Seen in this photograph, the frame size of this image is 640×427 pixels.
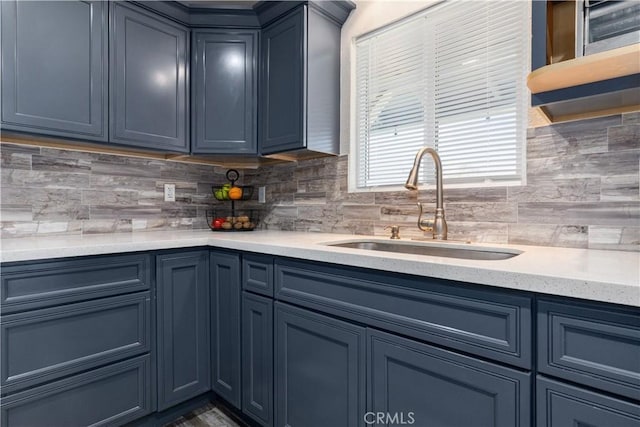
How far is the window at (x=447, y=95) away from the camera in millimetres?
1552

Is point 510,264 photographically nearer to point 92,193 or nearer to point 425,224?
point 425,224

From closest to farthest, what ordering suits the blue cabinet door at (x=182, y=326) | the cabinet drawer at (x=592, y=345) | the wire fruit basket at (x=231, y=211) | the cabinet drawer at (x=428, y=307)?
1. the cabinet drawer at (x=592, y=345)
2. the cabinet drawer at (x=428, y=307)
3. the blue cabinet door at (x=182, y=326)
4. the wire fruit basket at (x=231, y=211)

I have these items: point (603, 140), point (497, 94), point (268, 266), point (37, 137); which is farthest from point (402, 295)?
point (37, 137)

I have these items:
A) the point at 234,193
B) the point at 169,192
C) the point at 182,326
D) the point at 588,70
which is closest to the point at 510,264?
the point at 588,70

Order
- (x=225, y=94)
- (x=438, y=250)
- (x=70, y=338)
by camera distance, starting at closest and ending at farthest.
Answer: (x=70, y=338)
(x=438, y=250)
(x=225, y=94)

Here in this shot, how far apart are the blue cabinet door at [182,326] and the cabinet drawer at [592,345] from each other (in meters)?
1.57

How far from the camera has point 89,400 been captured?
1.54 meters

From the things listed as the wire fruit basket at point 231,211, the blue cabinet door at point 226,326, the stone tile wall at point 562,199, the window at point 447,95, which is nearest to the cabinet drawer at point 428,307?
the blue cabinet door at point 226,326

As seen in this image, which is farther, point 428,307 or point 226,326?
point 226,326

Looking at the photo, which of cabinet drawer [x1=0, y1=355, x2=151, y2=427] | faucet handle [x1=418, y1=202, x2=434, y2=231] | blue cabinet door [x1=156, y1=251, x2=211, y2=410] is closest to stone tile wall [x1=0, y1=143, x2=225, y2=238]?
blue cabinet door [x1=156, y1=251, x2=211, y2=410]

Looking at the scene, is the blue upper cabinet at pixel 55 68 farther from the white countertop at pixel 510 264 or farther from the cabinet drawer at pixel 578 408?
the cabinet drawer at pixel 578 408

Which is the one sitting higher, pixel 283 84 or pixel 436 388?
pixel 283 84

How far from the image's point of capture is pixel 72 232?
2016 millimetres

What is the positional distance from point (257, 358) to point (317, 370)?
1.32 feet
